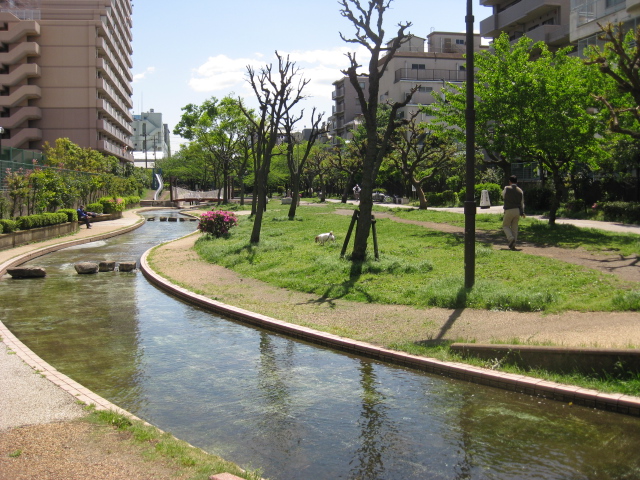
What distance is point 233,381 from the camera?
27.1 feet

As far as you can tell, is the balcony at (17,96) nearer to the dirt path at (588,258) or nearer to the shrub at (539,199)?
the shrub at (539,199)

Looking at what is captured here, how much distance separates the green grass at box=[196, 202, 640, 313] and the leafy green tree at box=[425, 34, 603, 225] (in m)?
2.76

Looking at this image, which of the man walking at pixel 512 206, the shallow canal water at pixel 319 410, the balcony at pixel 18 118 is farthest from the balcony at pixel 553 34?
the balcony at pixel 18 118

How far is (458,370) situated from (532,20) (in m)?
46.3

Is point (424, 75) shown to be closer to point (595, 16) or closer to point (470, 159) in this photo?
point (595, 16)

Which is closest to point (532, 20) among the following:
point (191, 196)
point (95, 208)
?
point (95, 208)

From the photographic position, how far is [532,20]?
48.2 meters

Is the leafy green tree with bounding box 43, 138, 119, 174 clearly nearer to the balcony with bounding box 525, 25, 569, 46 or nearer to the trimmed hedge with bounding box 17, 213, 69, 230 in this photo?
the trimmed hedge with bounding box 17, 213, 69, 230

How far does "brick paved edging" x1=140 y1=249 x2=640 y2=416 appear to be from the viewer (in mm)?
6777

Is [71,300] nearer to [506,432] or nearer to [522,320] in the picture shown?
[522,320]

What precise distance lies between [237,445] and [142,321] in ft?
22.7

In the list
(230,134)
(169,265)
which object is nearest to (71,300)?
(169,265)

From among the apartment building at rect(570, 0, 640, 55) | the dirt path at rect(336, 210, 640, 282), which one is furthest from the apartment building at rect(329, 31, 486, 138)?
the dirt path at rect(336, 210, 640, 282)

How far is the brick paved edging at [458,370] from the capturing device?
6777 millimetres
